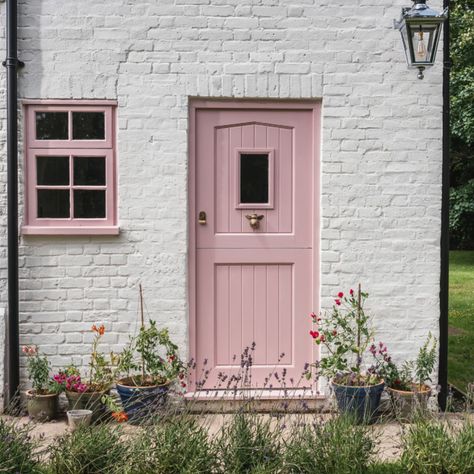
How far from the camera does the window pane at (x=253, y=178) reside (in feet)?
17.4

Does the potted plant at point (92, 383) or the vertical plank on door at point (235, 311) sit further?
the vertical plank on door at point (235, 311)

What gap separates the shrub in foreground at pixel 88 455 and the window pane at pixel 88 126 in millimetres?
2491

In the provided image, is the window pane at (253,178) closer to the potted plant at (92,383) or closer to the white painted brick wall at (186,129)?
the white painted brick wall at (186,129)

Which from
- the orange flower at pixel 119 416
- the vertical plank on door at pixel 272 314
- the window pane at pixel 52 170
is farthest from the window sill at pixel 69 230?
the orange flower at pixel 119 416

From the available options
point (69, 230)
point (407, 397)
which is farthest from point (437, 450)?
point (69, 230)

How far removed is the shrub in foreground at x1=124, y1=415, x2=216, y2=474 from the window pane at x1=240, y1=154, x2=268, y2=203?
2.22 meters

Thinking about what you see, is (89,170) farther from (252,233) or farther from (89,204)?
(252,233)

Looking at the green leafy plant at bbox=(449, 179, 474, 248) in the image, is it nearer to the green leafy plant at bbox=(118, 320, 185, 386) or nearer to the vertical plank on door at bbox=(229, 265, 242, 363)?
the vertical plank on door at bbox=(229, 265, 242, 363)

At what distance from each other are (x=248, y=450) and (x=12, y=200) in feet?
9.05

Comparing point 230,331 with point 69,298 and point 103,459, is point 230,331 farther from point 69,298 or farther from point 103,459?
point 103,459

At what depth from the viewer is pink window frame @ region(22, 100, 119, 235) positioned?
5.13 metres

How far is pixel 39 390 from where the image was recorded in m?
5.01

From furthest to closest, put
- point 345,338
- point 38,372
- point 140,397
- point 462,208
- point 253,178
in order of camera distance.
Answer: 1. point 462,208
2. point 253,178
3. point 345,338
4. point 38,372
5. point 140,397

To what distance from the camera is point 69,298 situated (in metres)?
5.16
